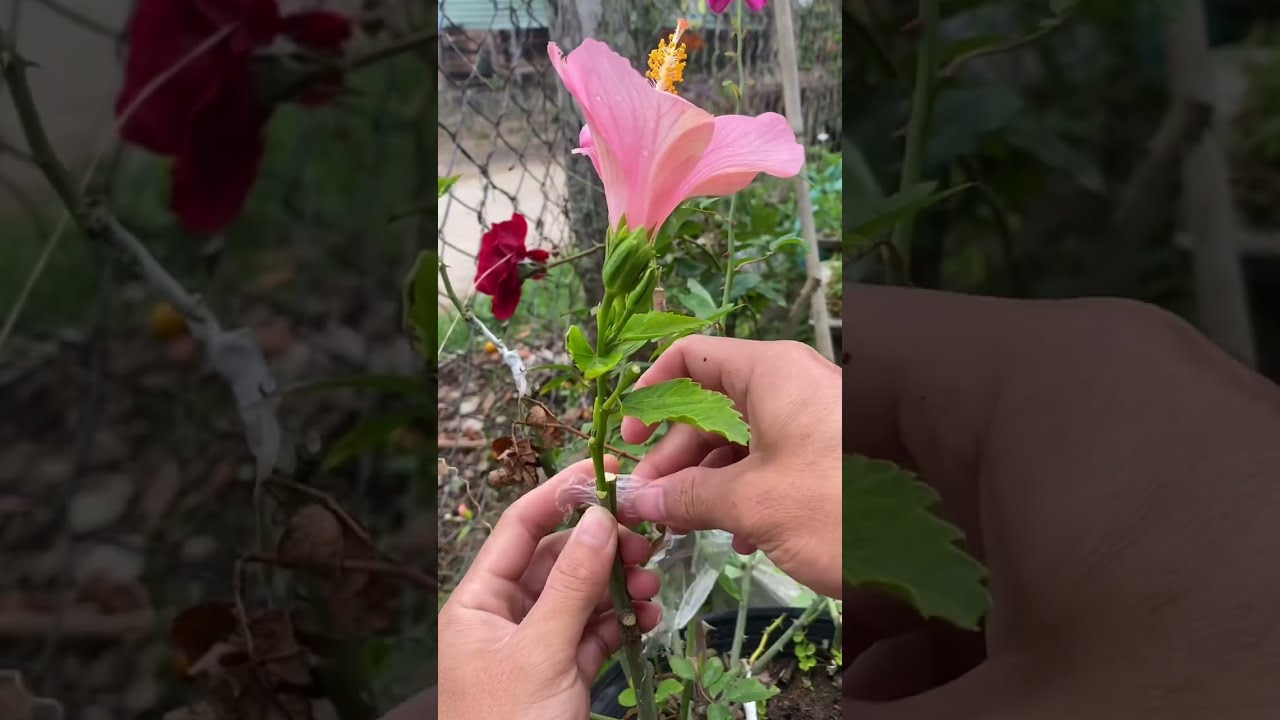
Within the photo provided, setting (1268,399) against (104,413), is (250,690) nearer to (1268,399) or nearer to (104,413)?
(104,413)

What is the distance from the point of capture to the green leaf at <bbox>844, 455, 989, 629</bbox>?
0.66 ft

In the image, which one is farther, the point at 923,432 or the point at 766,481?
the point at 766,481

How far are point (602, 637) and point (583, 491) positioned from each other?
9 centimetres

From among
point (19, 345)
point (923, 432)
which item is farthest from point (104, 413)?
point (923, 432)

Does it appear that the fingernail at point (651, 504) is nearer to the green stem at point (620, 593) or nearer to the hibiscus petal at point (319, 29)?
the green stem at point (620, 593)

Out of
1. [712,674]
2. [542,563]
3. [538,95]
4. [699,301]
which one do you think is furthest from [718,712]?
[538,95]

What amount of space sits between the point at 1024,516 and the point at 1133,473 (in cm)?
3

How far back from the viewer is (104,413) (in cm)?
18

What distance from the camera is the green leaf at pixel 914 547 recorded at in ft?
0.66

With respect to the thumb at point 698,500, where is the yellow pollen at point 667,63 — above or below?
above

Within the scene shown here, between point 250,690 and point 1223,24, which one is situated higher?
point 1223,24

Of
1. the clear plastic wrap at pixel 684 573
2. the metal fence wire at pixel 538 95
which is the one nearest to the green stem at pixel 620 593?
the clear plastic wrap at pixel 684 573

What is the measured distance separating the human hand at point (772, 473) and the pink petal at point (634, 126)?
141 mm

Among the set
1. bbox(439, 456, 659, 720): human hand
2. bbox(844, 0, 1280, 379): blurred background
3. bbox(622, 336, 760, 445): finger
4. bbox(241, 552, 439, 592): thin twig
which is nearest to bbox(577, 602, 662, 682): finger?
bbox(439, 456, 659, 720): human hand
